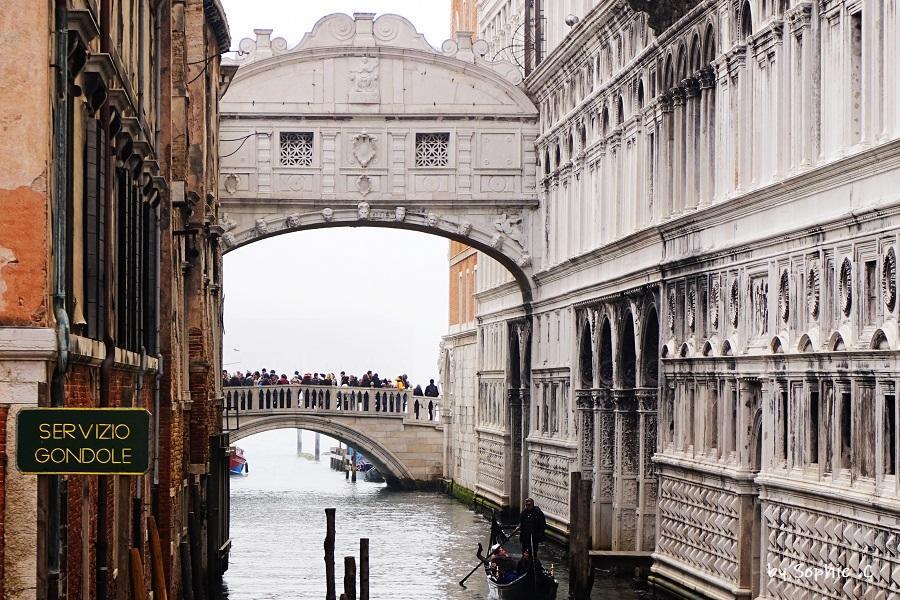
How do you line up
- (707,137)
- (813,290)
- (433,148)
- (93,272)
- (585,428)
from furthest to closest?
A: (433,148) → (585,428) → (707,137) → (813,290) → (93,272)

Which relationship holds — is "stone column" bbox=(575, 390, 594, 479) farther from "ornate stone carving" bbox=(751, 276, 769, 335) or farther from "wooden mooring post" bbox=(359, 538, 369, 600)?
"ornate stone carving" bbox=(751, 276, 769, 335)

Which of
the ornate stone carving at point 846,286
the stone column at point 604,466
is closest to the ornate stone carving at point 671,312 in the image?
the stone column at point 604,466

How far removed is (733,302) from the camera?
782 inches

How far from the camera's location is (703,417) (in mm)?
20891

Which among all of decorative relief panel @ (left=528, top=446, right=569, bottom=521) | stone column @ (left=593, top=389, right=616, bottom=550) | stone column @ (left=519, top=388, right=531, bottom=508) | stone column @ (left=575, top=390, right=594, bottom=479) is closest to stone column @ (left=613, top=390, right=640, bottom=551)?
stone column @ (left=593, top=389, right=616, bottom=550)

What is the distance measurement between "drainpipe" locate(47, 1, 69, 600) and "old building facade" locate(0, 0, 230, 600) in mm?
10

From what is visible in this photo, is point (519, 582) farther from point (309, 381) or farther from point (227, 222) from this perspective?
point (309, 381)

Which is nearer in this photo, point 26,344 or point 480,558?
point 26,344

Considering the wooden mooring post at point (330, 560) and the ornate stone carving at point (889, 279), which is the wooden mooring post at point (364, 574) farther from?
the ornate stone carving at point (889, 279)

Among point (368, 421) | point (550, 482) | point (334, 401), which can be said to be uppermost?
point (334, 401)

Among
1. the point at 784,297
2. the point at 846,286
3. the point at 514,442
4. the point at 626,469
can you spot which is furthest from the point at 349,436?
the point at 846,286

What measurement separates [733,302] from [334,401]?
2670 cm

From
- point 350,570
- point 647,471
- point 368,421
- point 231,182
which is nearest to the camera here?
point 350,570

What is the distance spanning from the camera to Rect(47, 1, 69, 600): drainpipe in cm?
995
